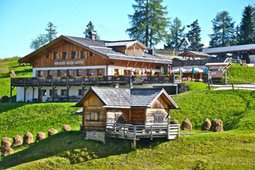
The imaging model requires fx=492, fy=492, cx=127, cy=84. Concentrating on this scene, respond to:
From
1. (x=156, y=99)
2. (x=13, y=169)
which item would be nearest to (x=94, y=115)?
(x=156, y=99)

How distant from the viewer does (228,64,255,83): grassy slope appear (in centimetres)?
7206

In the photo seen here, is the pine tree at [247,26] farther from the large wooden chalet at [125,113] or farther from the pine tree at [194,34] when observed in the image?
the large wooden chalet at [125,113]

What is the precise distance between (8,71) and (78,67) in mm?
29772

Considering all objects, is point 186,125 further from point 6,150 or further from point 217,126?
point 6,150

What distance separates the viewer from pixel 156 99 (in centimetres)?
3922

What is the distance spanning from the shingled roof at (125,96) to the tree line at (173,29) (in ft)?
116

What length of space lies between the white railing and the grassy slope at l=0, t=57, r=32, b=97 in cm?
4269

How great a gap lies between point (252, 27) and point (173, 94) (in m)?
54.4

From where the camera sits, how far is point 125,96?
39281 mm

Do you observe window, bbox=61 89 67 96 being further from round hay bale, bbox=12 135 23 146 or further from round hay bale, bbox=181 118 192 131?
round hay bale, bbox=181 118 192 131

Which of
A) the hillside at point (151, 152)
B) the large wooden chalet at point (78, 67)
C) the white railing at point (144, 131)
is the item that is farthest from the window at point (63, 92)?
the white railing at point (144, 131)

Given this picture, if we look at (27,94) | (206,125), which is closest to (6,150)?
(206,125)

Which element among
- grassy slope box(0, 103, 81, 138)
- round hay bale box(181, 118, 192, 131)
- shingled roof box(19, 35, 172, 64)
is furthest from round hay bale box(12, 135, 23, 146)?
shingled roof box(19, 35, 172, 64)

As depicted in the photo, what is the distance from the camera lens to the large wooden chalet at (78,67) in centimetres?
6066
